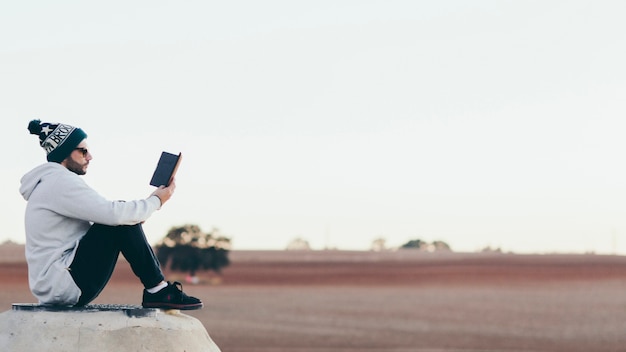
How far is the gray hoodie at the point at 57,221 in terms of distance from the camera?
7012mm

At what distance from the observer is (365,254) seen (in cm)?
6681

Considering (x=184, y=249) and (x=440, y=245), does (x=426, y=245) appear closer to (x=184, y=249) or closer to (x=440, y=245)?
(x=440, y=245)

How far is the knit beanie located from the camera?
7.24 m

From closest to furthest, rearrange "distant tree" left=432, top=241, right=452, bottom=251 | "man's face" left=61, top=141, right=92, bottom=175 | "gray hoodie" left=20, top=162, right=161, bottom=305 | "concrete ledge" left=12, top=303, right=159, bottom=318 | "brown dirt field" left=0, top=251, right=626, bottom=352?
1. "gray hoodie" left=20, top=162, right=161, bottom=305
2. "concrete ledge" left=12, top=303, right=159, bottom=318
3. "man's face" left=61, top=141, right=92, bottom=175
4. "brown dirt field" left=0, top=251, right=626, bottom=352
5. "distant tree" left=432, top=241, right=452, bottom=251

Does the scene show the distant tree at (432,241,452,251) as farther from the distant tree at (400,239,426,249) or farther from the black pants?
the black pants

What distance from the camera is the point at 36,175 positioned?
7273mm

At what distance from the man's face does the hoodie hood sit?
0.26ft

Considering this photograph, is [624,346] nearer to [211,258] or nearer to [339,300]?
[339,300]

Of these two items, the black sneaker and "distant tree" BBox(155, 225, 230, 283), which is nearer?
the black sneaker

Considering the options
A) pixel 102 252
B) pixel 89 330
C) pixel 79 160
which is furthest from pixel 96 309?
pixel 79 160

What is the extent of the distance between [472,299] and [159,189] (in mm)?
39728

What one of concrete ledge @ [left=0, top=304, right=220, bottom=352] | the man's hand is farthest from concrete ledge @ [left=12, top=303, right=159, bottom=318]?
the man's hand

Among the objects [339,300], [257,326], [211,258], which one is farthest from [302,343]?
[211,258]

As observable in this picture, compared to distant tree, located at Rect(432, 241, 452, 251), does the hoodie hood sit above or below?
below
